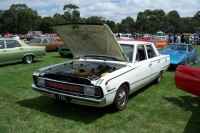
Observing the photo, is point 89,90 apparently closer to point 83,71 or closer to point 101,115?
point 101,115

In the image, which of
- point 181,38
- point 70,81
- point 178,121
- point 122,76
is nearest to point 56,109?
point 70,81

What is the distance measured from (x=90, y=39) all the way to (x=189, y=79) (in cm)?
242

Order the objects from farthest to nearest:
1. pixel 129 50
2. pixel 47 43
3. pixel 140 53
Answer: pixel 47 43 < pixel 140 53 < pixel 129 50

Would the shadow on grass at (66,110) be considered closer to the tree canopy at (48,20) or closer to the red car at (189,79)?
the red car at (189,79)

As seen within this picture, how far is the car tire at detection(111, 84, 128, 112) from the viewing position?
14.0ft

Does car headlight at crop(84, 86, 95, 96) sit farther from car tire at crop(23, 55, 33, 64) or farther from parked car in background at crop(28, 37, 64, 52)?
parked car in background at crop(28, 37, 64, 52)

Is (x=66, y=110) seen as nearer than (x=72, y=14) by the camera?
Yes

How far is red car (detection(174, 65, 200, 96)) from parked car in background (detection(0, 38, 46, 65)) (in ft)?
26.2

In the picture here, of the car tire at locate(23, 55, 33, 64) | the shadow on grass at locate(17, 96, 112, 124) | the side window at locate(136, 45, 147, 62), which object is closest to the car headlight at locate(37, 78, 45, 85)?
the shadow on grass at locate(17, 96, 112, 124)

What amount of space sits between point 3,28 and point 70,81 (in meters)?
66.4

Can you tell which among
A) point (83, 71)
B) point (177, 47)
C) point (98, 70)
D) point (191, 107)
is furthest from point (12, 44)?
point (191, 107)

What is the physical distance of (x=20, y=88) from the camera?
624cm

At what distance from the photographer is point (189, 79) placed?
169 inches

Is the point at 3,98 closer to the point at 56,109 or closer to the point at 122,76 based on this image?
the point at 56,109
